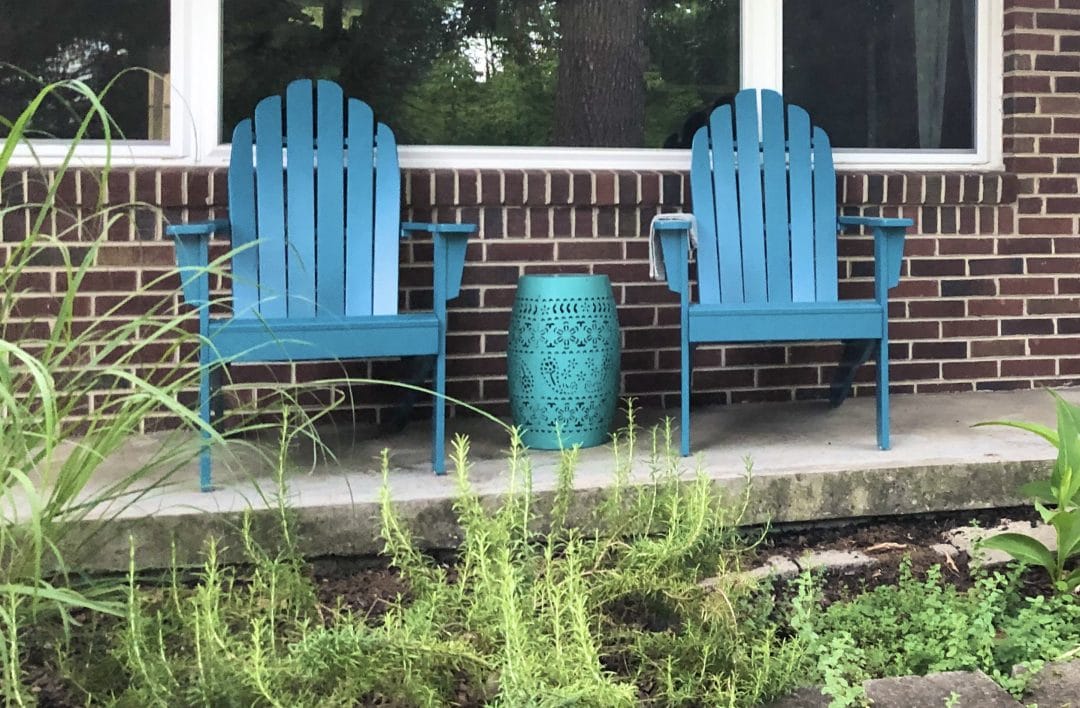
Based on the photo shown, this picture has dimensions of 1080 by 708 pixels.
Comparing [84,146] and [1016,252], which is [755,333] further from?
[84,146]

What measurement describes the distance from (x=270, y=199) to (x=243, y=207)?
76 millimetres

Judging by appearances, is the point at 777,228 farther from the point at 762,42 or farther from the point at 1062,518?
the point at 1062,518

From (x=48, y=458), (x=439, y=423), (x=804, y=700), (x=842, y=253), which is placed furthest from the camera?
(x=842, y=253)

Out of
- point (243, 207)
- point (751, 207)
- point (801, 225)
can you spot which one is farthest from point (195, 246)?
point (801, 225)

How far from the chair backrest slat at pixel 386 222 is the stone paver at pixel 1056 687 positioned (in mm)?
1788

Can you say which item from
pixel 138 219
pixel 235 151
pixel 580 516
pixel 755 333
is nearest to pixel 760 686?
pixel 580 516

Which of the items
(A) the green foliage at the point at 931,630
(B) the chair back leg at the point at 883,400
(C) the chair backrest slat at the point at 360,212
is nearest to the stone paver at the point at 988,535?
(A) the green foliage at the point at 931,630

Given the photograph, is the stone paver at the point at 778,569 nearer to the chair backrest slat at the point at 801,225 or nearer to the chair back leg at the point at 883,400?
the chair back leg at the point at 883,400

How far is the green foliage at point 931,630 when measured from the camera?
1.87 m

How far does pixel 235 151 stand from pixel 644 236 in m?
1.33

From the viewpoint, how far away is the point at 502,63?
3.60 meters

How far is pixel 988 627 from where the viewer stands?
6.55ft

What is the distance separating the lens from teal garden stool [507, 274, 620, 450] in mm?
2875

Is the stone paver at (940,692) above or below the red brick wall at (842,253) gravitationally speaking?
below
